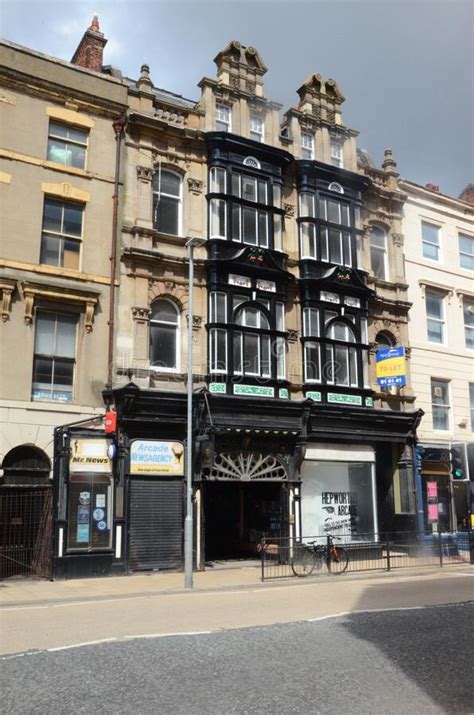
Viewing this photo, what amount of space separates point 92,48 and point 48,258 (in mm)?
8604

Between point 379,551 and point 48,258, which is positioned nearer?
point 48,258

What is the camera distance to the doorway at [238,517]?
75.4 feet

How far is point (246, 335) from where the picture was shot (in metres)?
22.3

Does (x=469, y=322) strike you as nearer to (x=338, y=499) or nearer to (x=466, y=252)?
(x=466, y=252)

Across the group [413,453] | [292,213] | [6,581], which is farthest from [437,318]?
[6,581]

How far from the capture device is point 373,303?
25.9 meters

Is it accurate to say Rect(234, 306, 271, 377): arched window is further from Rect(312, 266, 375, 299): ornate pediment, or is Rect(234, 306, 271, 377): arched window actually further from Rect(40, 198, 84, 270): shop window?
Rect(40, 198, 84, 270): shop window

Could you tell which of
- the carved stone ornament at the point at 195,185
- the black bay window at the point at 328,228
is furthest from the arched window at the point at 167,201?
the black bay window at the point at 328,228

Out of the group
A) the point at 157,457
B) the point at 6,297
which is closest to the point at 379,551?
the point at 157,457

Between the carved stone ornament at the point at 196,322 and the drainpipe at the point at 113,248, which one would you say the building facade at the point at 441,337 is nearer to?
the carved stone ornament at the point at 196,322

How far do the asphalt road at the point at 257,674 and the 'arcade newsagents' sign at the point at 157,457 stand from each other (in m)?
9.67

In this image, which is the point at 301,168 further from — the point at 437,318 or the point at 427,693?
the point at 427,693

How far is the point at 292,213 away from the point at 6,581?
15.2 m

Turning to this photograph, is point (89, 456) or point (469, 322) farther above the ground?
point (469, 322)
